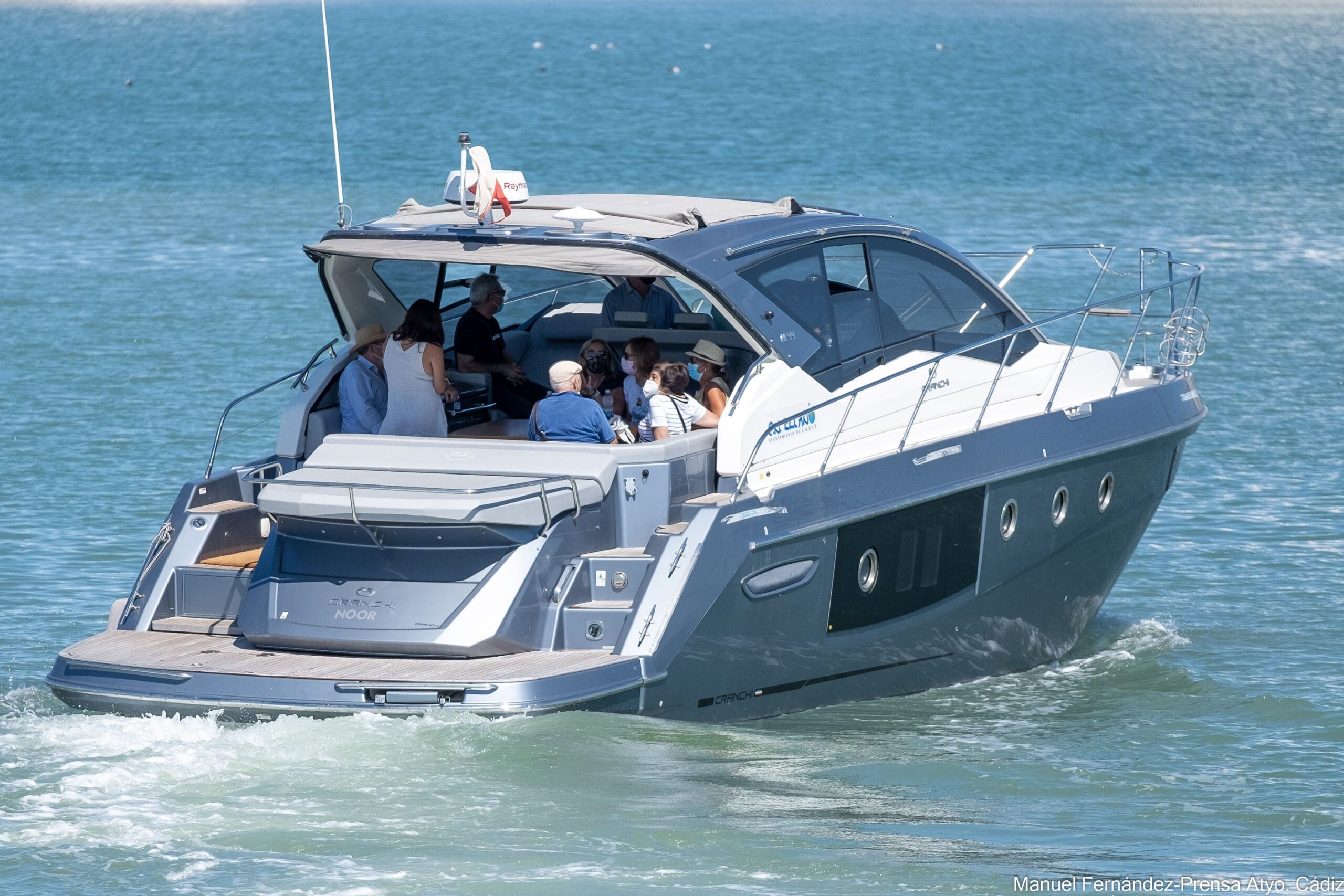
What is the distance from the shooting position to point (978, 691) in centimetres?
972

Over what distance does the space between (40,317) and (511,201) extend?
45.6 feet

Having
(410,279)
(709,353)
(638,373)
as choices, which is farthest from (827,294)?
(410,279)

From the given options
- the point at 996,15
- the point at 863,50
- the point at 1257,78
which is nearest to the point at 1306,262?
the point at 1257,78

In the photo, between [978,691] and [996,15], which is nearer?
[978,691]

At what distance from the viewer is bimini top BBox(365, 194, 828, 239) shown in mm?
8758

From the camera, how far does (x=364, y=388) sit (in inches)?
366

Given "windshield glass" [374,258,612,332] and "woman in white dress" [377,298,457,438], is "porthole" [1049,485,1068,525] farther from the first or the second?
"woman in white dress" [377,298,457,438]

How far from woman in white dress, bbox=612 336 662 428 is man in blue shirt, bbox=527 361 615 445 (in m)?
0.41

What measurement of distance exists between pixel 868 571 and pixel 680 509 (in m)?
1.04

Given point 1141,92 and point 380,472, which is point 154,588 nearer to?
point 380,472

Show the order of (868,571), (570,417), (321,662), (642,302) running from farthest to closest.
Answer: (642,302)
(868,571)
(570,417)
(321,662)

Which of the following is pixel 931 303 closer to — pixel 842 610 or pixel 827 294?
pixel 827 294

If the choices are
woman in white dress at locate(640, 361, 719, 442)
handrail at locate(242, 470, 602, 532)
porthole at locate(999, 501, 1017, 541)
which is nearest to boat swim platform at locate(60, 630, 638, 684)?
handrail at locate(242, 470, 602, 532)

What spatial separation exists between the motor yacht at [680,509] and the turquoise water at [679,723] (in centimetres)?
24
